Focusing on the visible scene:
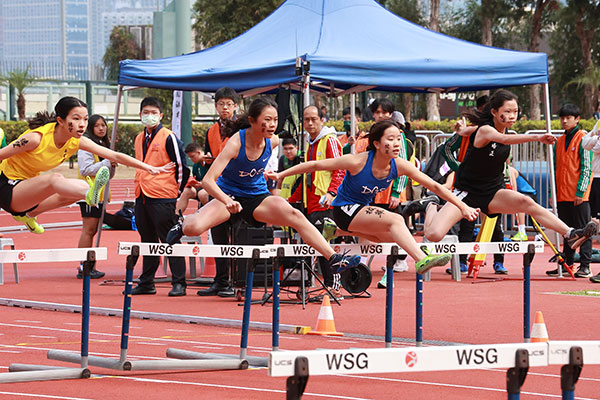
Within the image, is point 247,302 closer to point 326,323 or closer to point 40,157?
point 326,323

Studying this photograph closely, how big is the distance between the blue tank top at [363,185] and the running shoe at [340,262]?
576 mm

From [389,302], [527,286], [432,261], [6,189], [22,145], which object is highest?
[22,145]

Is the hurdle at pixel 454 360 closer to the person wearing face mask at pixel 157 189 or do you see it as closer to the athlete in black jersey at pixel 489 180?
the athlete in black jersey at pixel 489 180

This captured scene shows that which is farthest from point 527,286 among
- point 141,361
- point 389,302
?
point 141,361

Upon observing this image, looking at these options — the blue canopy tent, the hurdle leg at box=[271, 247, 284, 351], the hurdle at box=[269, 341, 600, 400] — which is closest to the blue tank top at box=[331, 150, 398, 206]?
the hurdle leg at box=[271, 247, 284, 351]

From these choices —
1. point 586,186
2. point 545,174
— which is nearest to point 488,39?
point 545,174

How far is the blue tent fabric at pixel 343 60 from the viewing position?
39.1 ft

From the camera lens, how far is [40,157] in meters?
8.26

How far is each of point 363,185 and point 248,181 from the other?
1008 millimetres

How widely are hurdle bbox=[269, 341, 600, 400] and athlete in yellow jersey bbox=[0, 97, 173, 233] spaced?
14.7ft

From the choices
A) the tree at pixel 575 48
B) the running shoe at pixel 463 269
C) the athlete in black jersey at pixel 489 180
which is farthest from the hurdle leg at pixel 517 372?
the tree at pixel 575 48

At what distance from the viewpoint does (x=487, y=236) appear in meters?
12.3

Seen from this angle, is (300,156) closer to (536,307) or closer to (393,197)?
(393,197)

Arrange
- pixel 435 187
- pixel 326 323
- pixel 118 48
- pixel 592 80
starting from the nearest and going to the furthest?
pixel 435 187
pixel 326 323
pixel 592 80
pixel 118 48
